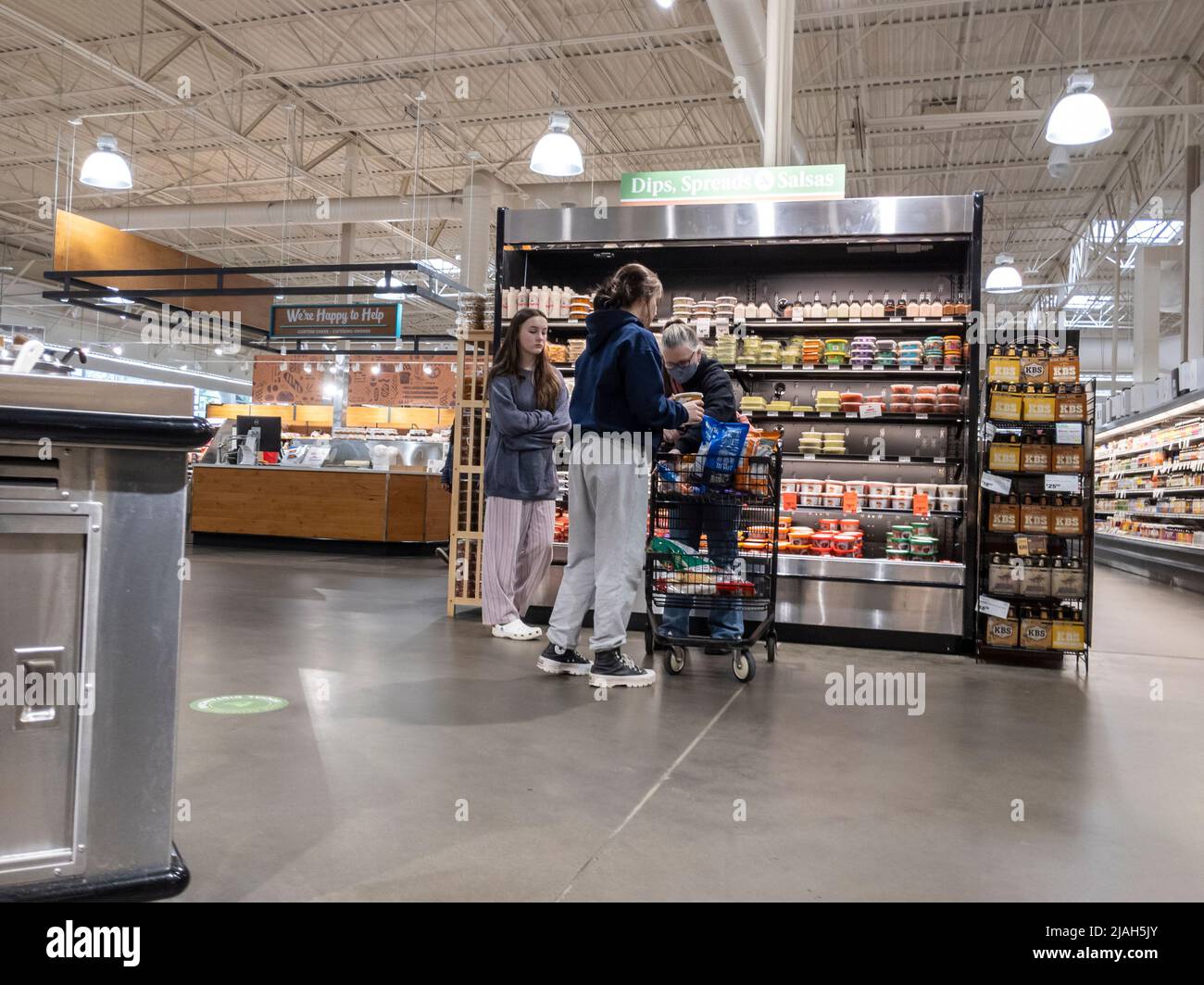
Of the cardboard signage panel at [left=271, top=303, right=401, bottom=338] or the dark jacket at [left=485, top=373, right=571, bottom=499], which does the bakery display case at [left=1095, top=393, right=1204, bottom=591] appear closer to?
the dark jacket at [left=485, top=373, right=571, bottom=499]

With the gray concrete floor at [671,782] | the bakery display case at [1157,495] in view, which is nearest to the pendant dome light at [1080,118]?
the gray concrete floor at [671,782]

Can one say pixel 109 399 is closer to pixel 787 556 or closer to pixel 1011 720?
pixel 1011 720

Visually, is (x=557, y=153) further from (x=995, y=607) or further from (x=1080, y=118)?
(x=995, y=607)

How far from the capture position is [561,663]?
4.17 metres

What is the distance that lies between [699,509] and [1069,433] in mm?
2153

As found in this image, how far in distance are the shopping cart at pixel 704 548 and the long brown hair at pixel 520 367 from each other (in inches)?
36.9

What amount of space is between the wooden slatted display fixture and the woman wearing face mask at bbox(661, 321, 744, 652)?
1.77 meters

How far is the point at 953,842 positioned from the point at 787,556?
325 cm

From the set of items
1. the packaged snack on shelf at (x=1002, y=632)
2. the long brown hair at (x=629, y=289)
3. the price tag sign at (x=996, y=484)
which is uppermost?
the long brown hair at (x=629, y=289)

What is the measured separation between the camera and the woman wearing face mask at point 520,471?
5.02 meters

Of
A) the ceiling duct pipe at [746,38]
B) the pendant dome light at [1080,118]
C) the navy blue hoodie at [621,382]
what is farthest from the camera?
the ceiling duct pipe at [746,38]

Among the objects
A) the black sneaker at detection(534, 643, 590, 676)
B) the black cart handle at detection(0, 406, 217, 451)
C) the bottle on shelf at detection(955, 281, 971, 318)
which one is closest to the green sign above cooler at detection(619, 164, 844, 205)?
the bottle on shelf at detection(955, 281, 971, 318)

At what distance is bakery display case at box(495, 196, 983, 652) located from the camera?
5340mm

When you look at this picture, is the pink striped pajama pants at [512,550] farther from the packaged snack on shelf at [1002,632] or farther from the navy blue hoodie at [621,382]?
the packaged snack on shelf at [1002,632]
